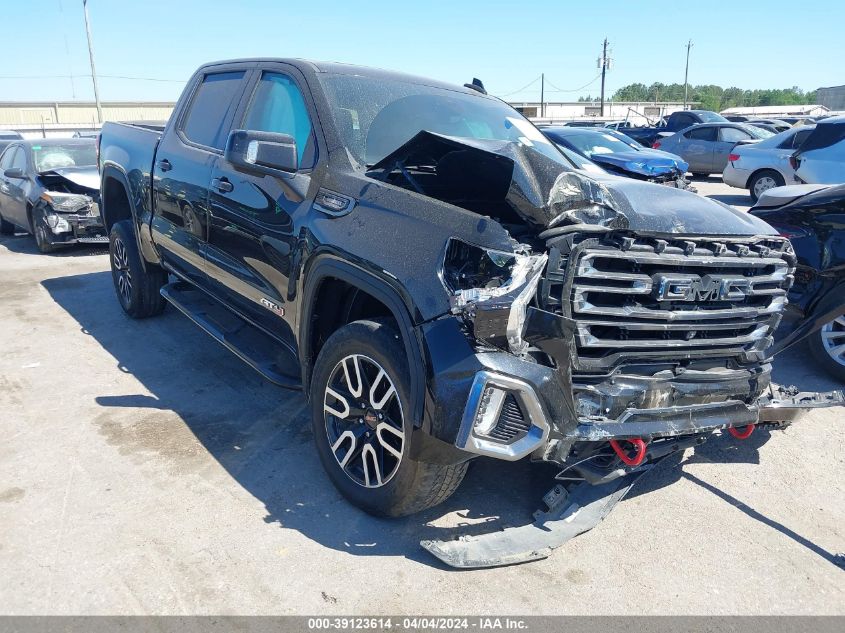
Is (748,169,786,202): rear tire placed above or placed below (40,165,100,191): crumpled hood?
below

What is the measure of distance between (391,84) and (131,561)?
2.96 meters

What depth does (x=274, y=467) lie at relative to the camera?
145 inches

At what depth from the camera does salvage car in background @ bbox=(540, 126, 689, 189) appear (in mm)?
10734

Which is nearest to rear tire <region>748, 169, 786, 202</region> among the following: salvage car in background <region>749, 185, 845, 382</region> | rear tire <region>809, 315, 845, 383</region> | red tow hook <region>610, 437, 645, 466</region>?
salvage car in background <region>749, 185, 845, 382</region>

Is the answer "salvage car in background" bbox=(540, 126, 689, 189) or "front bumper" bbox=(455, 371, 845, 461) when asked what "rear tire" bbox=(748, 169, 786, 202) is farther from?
"front bumper" bbox=(455, 371, 845, 461)

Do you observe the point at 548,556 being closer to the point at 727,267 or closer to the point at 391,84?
the point at 727,267

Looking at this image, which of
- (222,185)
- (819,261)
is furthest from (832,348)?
(222,185)

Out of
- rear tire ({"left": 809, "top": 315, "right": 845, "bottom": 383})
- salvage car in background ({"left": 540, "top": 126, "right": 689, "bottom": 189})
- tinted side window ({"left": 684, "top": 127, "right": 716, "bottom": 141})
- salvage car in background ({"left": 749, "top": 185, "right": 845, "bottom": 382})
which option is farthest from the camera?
tinted side window ({"left": 684, "top": 127, "right": 716, "bottom": 141})

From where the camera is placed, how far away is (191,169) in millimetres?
4617

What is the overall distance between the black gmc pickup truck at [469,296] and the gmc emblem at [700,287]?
10mm

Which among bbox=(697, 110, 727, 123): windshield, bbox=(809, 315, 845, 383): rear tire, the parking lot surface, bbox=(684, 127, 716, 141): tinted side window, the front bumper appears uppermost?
bbox=(697, 110, 727, 123): windshield

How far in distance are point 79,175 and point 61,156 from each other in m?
0.90

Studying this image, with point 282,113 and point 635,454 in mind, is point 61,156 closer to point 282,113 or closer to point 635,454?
point 282,113

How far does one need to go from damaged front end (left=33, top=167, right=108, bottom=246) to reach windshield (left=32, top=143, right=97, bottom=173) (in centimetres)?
49
